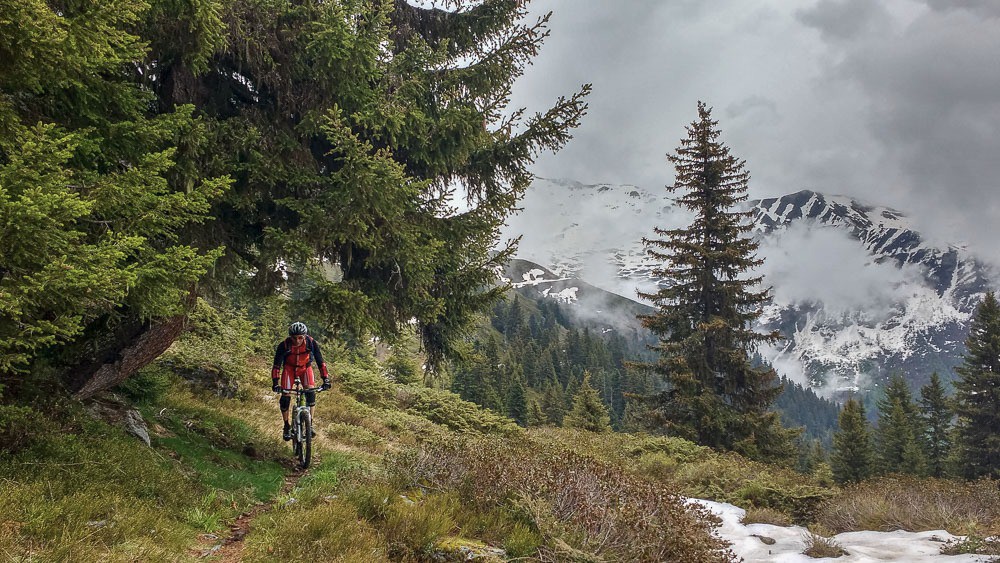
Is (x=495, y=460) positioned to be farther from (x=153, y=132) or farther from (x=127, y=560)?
(x=153, y=132)

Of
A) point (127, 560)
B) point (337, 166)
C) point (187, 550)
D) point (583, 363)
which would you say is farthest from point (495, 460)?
point (583, 363)

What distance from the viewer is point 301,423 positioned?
8484 millimetres

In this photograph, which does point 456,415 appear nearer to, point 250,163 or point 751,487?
point 751,487

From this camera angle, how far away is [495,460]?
6910 mm

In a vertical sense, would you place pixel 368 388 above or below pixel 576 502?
above

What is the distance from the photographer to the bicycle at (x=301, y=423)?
8133mm

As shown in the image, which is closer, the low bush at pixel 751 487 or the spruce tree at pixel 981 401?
the low bush at pixel 751 487

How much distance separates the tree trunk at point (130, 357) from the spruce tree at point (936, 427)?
5598 cm

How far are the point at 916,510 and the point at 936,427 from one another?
2026 inches

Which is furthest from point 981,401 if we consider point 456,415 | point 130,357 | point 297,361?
point 130,357

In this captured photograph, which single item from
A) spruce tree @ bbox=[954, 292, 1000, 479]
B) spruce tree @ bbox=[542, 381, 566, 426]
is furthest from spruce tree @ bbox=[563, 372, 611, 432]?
spruce tree @ bbox=[542, 381, 566, 426]

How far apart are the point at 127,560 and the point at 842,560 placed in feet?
27.0

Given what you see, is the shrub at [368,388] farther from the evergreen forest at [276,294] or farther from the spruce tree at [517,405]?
the spruce tree at [517,405]

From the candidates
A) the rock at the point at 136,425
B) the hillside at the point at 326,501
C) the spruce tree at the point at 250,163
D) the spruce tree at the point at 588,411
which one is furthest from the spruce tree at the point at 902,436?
the rock at the point at 136,425
